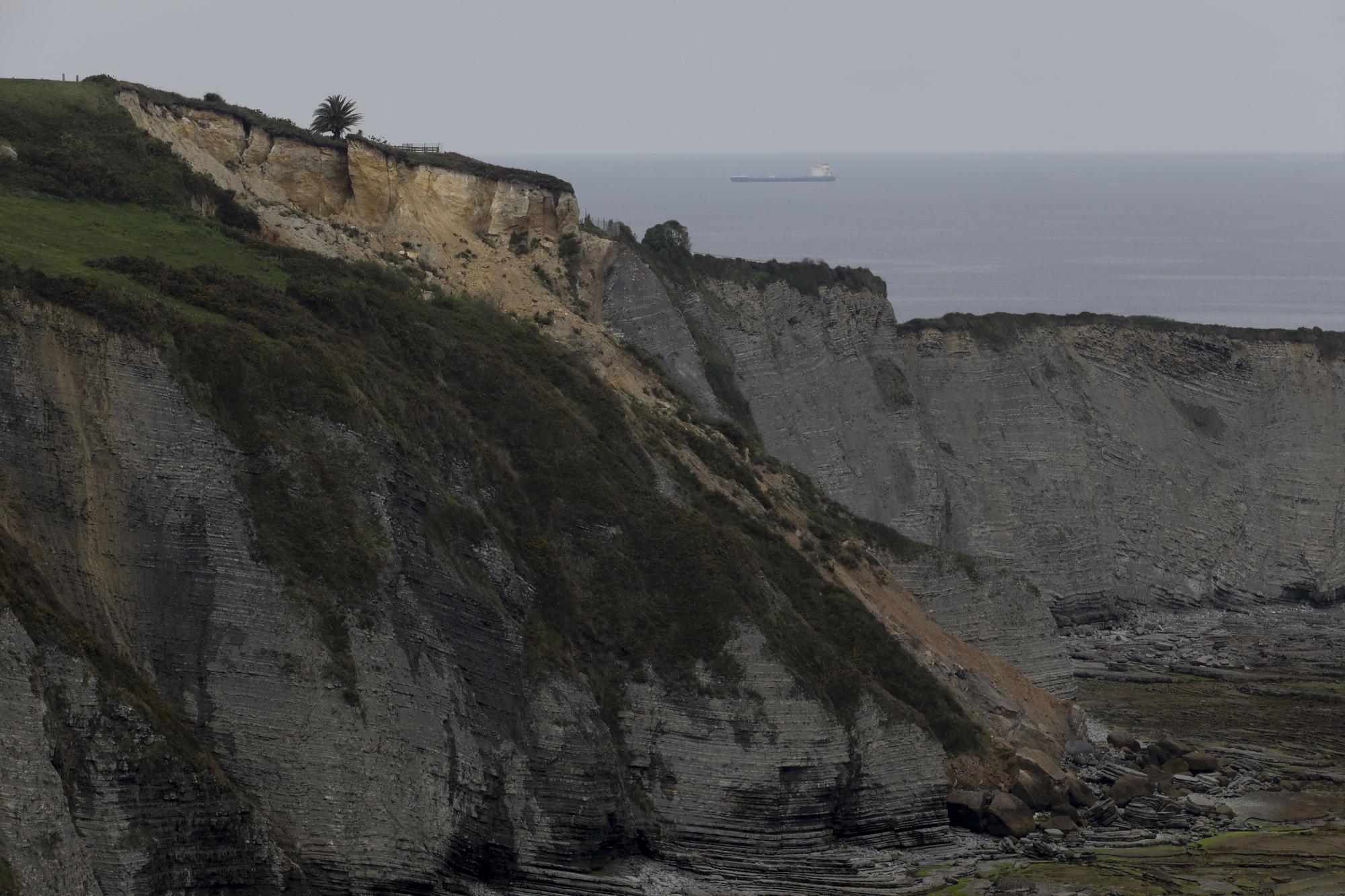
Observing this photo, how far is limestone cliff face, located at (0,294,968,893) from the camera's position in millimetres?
33719

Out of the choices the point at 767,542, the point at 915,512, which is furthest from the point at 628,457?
the point at 915,512

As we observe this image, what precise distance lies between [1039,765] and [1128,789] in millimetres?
2703

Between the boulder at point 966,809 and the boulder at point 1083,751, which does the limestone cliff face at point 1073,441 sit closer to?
the boulder at point 1083,751

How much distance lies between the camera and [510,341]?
52.1 meters

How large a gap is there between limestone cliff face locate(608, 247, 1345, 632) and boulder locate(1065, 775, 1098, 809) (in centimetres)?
2081

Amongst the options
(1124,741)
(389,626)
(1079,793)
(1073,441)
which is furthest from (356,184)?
(1073,441)

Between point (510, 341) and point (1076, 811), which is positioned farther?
point (510, 341)

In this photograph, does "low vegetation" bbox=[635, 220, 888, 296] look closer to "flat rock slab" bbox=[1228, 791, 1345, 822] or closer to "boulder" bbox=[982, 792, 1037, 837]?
"boulder" bbox=[982, 792, 1037, 837]

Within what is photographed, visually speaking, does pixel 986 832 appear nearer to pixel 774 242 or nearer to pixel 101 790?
pixel 101 790

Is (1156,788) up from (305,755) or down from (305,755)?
down

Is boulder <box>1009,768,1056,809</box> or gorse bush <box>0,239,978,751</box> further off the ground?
gorse bush <box>0,239,978,751</box>

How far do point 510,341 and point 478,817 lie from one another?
1651 cm

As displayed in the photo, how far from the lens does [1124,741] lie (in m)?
52.8

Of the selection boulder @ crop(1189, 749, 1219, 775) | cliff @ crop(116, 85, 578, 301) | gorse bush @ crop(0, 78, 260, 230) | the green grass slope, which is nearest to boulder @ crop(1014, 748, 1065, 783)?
the green grass slope
